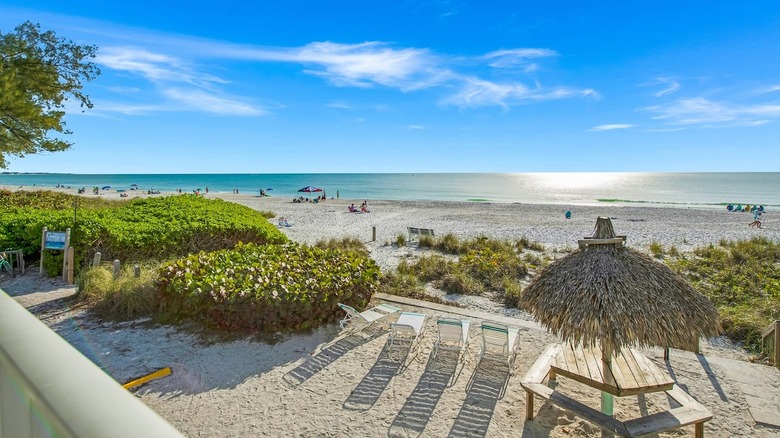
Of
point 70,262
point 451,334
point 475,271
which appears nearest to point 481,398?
point 451,334

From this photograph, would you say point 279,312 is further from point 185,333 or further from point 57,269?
point 57,269

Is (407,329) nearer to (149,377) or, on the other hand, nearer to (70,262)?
(149,377)

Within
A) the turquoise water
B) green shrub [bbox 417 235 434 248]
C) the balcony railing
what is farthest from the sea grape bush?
the turquoise water

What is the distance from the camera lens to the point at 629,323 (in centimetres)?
422

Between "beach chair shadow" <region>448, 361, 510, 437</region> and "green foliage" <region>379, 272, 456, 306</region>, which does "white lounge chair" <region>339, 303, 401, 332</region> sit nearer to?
"beach chair shadow" <region>448, 361, 510, 437</region>

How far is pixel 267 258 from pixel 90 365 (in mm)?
8251

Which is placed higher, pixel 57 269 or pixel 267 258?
pixel 267 258

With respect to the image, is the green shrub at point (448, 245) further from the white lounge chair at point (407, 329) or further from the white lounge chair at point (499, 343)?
the white lounge chair at point (499, 343)

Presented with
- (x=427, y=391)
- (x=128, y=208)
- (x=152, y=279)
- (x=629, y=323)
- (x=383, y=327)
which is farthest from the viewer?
(x=128, y=208)

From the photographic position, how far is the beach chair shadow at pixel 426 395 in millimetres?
4797

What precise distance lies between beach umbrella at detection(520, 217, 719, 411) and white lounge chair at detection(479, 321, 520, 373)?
5.23ft

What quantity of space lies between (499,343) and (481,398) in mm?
1054

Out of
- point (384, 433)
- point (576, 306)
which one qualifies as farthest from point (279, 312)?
point (576, 306)

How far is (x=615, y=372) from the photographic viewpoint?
15.2 feet
